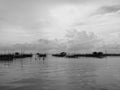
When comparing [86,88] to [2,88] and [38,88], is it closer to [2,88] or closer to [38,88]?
[38,88]

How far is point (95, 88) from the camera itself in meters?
20.1

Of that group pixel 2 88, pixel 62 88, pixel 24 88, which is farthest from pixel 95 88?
pixel 2 88

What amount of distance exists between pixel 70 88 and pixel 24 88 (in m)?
6.35

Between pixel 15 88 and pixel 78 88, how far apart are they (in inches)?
339

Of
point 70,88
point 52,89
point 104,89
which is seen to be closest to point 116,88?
point 104,89

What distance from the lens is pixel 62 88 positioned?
798 inches

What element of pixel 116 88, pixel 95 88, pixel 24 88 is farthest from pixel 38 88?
pixel 116 88

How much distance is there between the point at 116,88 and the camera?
65.9 ft

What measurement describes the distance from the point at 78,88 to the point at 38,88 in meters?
5.52

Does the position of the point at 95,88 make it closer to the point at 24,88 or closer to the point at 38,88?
the point at 38,88

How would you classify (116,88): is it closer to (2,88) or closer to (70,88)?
(70,88)

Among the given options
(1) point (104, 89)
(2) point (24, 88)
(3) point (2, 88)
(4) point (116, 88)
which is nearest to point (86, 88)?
(1) point (104, 89)

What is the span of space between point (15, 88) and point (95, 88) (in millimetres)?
10939

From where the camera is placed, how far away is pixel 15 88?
792 inches
